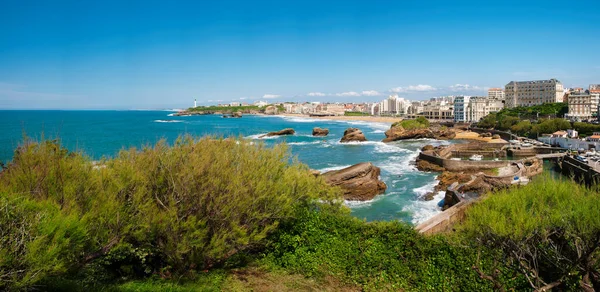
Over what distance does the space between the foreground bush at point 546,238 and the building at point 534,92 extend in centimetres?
15363

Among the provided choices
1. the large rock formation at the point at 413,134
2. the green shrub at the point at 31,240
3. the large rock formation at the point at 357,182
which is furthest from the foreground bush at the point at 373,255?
the large rock formation at the point at 413,134

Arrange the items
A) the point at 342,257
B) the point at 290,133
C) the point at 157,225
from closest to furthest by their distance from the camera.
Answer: the point at 157,225
the point at 342,257
the point at 290,133

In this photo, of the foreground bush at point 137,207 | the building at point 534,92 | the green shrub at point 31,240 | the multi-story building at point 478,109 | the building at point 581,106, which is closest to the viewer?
the green shrub at point 31,240

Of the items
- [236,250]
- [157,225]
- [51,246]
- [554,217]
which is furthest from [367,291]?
[51,246]

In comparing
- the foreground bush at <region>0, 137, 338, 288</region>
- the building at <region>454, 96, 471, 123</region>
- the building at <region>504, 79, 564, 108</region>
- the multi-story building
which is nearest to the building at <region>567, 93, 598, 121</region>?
the multi-story building

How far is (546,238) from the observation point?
28.3 ft

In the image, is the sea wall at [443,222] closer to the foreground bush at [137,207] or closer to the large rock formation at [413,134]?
the foreground bush at [137,207]

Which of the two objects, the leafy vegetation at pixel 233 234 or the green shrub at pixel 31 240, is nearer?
the green shrub at pixel 31 240

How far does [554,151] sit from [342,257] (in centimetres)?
5493

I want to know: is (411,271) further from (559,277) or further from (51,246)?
(51,246)

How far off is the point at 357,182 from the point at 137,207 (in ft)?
74.3

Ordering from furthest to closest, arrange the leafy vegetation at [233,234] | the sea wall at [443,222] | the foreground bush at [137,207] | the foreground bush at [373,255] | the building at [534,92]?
1. the building at [534,92]
2. the sea wall at [443,222]
3. the foreground bush at [373,255]
4. the leafy vegetation at [233,234]
5. the foreground bush at [137,207]

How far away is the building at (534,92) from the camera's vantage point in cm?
13625

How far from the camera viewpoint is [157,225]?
9180mm
